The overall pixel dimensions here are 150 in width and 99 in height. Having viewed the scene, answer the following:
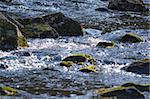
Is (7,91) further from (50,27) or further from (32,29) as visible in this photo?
(50,27)

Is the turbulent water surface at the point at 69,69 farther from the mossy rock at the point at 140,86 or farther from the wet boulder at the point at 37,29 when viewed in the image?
the mossy rock at the point at 140,86

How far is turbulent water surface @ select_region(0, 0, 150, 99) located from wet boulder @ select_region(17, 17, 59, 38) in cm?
72

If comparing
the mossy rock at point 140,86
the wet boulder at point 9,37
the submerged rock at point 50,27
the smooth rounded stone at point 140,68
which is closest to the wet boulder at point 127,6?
the submerged rock at point 50,27

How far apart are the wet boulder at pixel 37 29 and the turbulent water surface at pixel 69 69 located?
72 centimetres

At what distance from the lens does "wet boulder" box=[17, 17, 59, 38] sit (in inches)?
1033

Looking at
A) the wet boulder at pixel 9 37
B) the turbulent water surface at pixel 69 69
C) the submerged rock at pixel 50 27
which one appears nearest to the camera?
the turbulent water surface at pixel 69 69

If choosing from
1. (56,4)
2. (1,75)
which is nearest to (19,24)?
(1,75)

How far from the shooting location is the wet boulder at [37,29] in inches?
1033

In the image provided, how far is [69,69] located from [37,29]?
325 inches

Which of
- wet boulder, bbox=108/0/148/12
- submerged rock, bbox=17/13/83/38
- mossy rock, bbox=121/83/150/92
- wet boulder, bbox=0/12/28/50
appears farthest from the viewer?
wet boulder, bbox=108/0/148/12

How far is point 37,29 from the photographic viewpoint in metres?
26.5

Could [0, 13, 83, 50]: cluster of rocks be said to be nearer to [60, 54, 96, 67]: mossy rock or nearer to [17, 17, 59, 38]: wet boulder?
[17, 17, 59, 38]: wet boulder

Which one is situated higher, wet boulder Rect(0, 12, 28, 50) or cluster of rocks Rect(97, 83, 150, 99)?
cluster of rocks Rect(97, 83, 150, 99)

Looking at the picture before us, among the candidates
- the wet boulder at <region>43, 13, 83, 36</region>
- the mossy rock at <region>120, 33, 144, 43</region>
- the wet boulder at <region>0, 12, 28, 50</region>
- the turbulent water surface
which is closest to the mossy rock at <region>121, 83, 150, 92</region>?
the turbulent water surface
